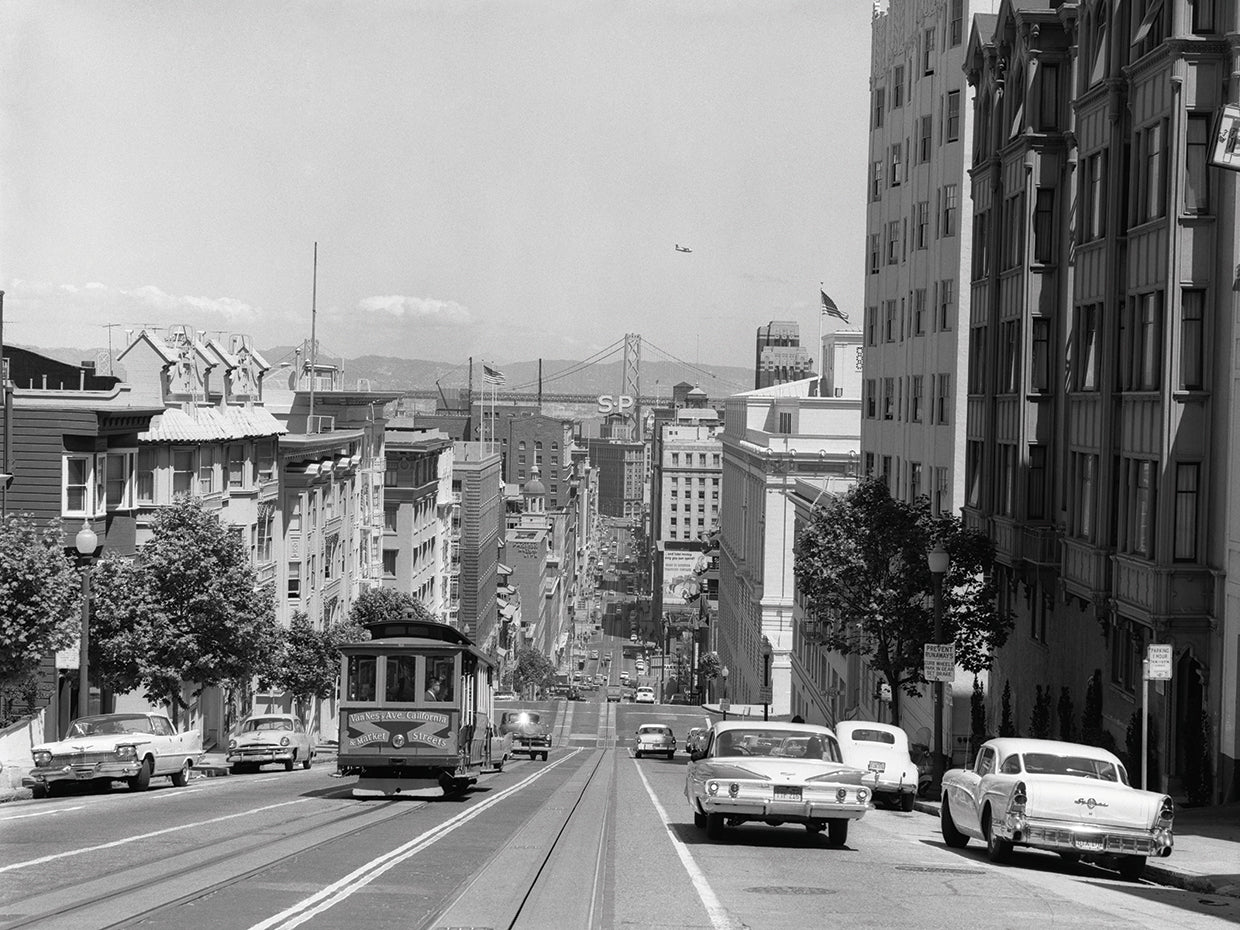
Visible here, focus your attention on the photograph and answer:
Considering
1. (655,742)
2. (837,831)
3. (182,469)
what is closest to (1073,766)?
(837,831)

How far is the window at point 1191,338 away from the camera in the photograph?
30.8 meters

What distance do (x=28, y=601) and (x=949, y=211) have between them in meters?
35.2

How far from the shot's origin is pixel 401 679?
1187 inches

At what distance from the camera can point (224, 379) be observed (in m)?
73.6

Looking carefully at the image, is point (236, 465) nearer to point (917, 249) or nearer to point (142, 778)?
point (917, 249)

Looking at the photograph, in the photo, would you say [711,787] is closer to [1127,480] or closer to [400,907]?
[400,907]

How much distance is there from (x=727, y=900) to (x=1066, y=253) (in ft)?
91.5

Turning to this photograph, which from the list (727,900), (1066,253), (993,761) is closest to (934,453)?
(1066,253)

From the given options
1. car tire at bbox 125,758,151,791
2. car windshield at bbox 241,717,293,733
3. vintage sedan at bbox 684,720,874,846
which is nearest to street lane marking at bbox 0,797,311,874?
car tire at bbox 125,758,151,791

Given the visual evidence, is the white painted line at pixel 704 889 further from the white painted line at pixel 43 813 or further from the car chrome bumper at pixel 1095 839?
the white painted line at pixel 43 813

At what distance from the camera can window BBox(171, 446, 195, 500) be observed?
5588cm

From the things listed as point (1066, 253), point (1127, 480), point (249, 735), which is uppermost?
point (1066, 253)

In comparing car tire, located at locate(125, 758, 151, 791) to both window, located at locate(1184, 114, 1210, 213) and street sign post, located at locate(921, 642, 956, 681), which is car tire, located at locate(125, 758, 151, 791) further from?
window, located at locate(1184, 114, 1210, 213)

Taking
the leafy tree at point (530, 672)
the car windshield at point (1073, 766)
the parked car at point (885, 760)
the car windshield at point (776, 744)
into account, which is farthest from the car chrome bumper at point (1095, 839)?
the leafy tree at point (530, 672)
